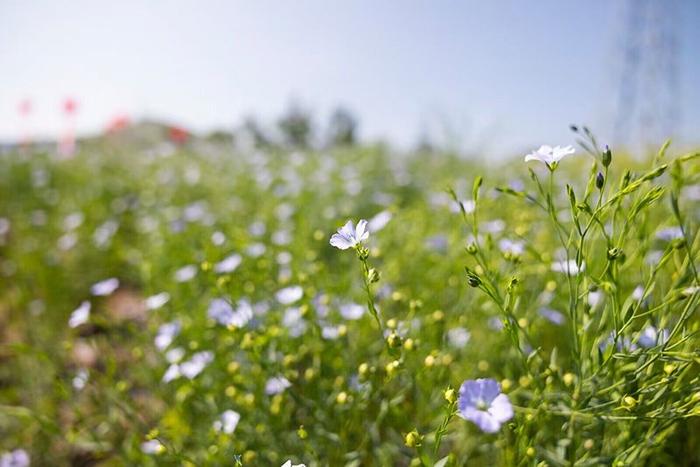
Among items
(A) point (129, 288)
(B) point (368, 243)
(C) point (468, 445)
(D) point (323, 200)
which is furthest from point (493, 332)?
(A) point (129, 288)

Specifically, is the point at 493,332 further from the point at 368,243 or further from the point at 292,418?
the point at 368,243

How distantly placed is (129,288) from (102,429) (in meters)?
1.54

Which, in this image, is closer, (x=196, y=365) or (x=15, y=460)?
(x=196, y=365)

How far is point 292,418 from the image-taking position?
1373mm

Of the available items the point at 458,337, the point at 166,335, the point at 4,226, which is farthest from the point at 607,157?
the point at 4,226

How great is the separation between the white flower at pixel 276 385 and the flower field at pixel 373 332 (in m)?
0.01

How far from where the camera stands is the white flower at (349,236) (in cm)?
86

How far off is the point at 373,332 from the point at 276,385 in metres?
0.38

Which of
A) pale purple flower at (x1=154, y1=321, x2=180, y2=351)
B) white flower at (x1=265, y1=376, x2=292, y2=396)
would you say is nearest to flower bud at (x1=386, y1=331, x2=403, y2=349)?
white flower at (x1=265, y1=376, x2=292, y2=396)

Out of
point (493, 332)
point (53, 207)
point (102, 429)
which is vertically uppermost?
point (493, 332)

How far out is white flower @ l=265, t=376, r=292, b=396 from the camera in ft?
3.98

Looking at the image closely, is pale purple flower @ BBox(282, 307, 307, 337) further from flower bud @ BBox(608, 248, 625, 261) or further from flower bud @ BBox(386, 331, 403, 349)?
flower bud @ BBox(608, 248, 625, 261)

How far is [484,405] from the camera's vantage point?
767 mm

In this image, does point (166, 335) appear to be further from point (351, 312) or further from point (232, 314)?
point (351, 312)
